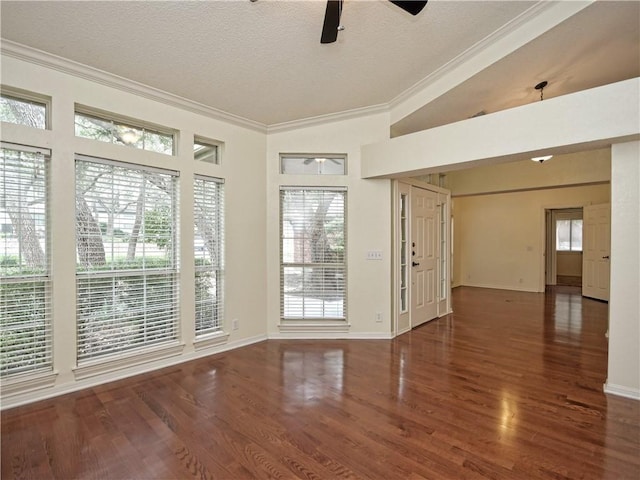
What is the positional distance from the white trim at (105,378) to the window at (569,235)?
34.4 ft

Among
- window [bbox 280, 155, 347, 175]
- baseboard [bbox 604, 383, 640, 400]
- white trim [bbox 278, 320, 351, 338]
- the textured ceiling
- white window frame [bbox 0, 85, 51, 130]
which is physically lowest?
baseboard [bbox 604, 383, 640, 400]

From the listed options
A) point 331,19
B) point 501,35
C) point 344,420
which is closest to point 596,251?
point 501,35

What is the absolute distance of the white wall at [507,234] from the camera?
24.6ft

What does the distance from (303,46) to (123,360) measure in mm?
3249

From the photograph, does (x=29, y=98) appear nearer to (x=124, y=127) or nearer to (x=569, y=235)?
(x=124, y=127)

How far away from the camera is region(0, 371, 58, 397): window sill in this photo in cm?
248

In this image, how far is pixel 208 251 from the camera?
3723 millimetres

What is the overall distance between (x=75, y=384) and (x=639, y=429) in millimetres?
4325

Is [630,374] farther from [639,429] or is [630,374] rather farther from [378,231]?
[378,231]

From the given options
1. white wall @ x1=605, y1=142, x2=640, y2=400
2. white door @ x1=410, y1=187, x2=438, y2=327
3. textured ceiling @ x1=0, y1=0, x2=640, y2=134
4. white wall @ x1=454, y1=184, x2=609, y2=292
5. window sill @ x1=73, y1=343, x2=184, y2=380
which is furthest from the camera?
white wall @ x1=454, y1=184, x2=609, y2=292

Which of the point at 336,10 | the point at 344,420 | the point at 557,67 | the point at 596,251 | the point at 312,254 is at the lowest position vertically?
the point at 344,420

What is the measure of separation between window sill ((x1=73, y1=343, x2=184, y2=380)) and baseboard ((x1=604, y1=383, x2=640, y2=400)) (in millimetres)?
3965

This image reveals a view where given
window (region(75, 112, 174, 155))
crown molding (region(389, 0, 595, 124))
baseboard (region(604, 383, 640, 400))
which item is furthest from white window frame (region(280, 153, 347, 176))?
baseboard (region(604, 383, 640, 400))

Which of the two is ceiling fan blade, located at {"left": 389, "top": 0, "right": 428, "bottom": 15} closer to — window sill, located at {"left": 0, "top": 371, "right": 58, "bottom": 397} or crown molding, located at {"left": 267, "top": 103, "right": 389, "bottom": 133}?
crown molding, located at {"left": 267, "top": 103, "right": 389, "bottom": 133}
